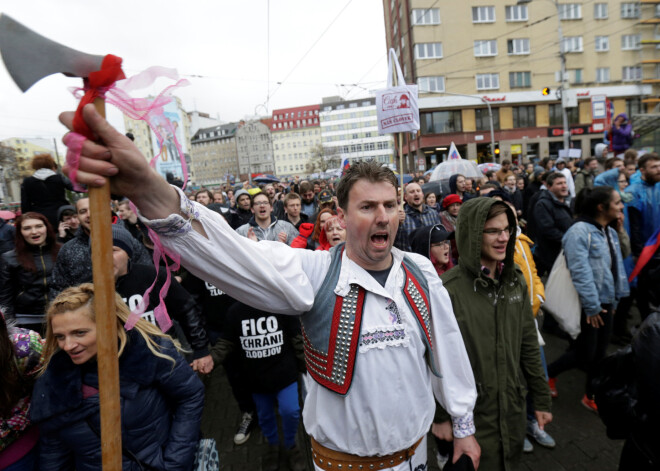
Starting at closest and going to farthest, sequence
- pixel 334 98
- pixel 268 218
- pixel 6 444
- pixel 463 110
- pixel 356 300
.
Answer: pixel 356 300, pixel 6 444, pixel 268 218, pixel 463 110, pixel 334 98

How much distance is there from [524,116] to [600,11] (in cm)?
1142

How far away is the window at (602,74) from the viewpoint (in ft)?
115

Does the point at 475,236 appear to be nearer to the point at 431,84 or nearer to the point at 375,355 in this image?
the point at 375,355

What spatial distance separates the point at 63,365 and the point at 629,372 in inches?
110

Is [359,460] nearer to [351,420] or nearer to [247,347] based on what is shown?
[351,420]

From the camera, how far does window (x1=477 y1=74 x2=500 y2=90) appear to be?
33625 millimetres

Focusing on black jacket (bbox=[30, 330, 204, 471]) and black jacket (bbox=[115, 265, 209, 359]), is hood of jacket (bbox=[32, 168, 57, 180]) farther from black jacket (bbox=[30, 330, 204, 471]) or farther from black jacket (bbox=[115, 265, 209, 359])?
black jacket (bbox=[30, 330, 204, 471])

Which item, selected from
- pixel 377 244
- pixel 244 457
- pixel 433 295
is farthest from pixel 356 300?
pixel 244 457

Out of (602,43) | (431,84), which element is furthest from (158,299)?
(602,43)

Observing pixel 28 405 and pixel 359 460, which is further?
pixel 28 405

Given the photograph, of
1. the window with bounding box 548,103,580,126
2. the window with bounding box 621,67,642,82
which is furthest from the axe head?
the window with bounding box 621,67,642,82

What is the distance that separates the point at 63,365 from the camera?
1.84 meters

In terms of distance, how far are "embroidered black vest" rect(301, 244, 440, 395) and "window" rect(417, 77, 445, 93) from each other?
115 ft

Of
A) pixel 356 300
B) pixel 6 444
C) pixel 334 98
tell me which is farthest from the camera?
pixel 334 98
